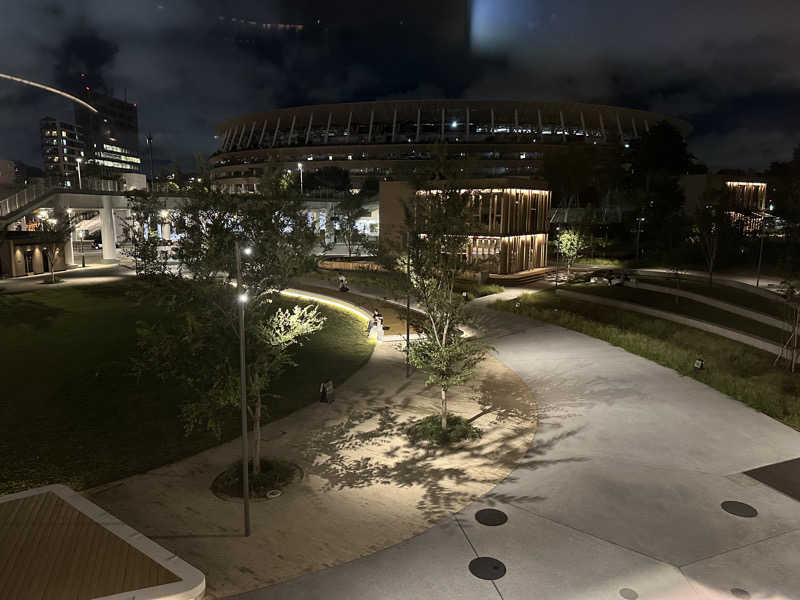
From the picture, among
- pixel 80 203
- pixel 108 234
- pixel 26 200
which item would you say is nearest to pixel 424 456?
pixel 26 200

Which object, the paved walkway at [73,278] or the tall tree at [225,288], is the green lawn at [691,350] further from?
the paved walkway at [73,278]

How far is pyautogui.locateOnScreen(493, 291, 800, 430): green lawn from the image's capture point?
52.3 ft

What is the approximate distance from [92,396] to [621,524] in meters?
16.5

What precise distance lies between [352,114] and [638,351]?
86869 millimetres

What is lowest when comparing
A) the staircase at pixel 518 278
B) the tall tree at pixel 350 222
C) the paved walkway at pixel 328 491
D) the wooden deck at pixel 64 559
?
the paved walkway at pixel 328 491

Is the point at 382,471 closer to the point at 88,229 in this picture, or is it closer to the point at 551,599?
the point at 551,599

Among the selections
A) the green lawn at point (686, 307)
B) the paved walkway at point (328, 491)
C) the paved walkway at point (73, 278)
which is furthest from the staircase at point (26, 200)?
the green lawn at point (686, 307)

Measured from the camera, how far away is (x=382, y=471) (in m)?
12.4

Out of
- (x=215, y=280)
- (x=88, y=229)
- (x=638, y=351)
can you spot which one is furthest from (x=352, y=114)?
(x=215, y=280)

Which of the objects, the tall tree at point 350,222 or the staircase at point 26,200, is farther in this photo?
the tall tree at point 350,222

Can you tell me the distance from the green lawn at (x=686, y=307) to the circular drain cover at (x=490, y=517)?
60.3ft

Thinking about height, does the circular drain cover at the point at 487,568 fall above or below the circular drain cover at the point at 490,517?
below

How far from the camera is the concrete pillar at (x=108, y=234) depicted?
50.1 metres

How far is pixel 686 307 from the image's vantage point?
2889 centimetres
